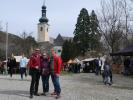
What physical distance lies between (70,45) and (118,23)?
39841mm

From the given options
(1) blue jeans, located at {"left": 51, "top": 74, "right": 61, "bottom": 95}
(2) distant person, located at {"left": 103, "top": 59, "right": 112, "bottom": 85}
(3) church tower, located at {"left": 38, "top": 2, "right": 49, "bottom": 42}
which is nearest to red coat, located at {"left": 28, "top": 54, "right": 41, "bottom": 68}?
(1) blue jeans, located at {"left": 51, "top": 74, "right": 61, "bottom": 95}

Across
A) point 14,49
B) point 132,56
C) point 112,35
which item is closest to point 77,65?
point 112,35

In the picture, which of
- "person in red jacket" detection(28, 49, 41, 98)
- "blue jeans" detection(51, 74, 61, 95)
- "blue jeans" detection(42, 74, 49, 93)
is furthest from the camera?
"blue jeans" detection(42, 74, 49, 93)

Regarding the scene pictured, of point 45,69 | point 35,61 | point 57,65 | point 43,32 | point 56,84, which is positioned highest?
point 43,32

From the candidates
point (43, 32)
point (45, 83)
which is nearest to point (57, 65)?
point (45, 83)

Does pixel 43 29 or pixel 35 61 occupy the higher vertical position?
pixel 43 29

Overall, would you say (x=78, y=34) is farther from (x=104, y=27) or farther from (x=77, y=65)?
(x=77, y=65)

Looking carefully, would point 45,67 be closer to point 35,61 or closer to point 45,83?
point 35,61

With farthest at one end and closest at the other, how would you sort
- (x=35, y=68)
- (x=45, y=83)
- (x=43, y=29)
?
(x=43, y=29) → (x=45, y=83) → (x=35, y=68)

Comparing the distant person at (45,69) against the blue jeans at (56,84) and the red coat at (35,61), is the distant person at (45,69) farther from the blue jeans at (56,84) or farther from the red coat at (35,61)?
the blue jeans at (56,84)

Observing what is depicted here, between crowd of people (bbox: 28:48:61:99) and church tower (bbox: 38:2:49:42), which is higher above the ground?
church tower (bbox: 38:2:49:42)

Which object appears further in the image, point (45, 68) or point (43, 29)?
point (43, 29)

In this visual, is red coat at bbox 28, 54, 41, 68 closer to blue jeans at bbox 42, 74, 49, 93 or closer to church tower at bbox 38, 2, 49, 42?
blue jeans at bbox 42, 74, 49, 93

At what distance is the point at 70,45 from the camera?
100438 mm
